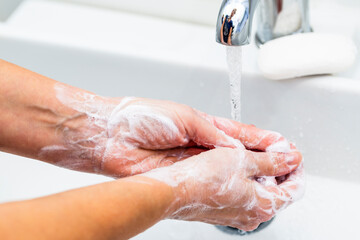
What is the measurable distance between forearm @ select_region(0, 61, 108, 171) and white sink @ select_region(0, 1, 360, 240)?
15 centimetres

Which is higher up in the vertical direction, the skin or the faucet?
the faucet

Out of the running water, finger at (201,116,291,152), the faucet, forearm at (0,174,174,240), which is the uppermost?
the faucet

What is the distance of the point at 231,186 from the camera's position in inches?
20.8

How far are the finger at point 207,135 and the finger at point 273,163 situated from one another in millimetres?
40

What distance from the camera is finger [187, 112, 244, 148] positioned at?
1.94 feet

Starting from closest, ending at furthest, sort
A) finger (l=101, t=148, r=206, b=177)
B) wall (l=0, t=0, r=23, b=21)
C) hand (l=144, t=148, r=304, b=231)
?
hand (l=144, t=148, r=304, b=231), finger (l=101, t=148, r=206, b=177), wall (l=0, t=0, r=23, b=21)

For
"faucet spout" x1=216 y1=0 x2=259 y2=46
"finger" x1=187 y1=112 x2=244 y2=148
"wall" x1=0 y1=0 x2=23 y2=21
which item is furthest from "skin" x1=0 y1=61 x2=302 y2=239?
"wall" x1=0 y1=0 x2=23 y2=21

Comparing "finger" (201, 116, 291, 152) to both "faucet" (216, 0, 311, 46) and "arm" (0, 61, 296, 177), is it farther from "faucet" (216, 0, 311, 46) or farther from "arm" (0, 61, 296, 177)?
"faucet" (216, 0, 311, 46)

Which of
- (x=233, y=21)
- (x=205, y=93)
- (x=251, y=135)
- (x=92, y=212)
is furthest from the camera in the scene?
(x=205, y=93)

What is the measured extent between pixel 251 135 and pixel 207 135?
7 cm

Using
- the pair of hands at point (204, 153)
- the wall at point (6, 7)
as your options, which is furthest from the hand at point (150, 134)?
the wall at point (6, 7)

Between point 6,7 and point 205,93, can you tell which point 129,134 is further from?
point 6,7

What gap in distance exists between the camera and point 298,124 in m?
0.71

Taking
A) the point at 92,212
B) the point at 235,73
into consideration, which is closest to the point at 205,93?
the point at 235,73
